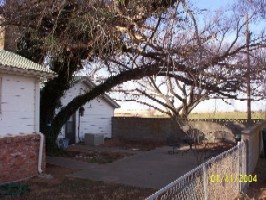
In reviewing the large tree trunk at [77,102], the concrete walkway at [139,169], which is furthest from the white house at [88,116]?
the concrete walkway at [139,169]

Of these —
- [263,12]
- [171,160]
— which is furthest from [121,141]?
[263,12]

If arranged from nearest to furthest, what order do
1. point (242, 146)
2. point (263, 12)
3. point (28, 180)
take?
1. point (242, 146)
2. point (28, 180)
3. point (263, 12)

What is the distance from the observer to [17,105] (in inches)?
416

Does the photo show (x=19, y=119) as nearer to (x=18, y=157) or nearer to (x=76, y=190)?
(x=18, y=157)

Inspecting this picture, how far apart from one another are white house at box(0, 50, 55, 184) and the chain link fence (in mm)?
5839

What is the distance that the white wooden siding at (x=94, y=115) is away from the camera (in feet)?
73.2

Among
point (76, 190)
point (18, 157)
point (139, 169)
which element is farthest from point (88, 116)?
point (76, 190)

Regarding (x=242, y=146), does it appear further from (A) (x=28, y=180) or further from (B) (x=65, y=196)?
(A) (x=28, y=180)

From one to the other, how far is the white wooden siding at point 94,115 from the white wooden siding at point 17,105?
982 cm

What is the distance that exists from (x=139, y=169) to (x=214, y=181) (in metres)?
7.03

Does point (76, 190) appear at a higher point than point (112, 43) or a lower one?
lower

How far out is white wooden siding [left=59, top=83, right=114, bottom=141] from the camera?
73.2 feet

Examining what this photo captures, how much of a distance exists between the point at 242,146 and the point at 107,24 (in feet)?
17.0

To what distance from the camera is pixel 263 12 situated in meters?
12.7
